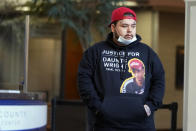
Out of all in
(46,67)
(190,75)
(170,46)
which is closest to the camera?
(190,75)

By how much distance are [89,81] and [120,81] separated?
0.76 feet

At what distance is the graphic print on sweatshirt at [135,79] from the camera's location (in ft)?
10.5

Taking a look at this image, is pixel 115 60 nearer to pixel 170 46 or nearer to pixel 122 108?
pixel 122 108

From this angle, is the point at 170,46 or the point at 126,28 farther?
the point at 170,46

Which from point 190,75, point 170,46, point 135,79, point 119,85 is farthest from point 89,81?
point 170,46

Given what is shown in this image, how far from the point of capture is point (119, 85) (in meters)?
3.18

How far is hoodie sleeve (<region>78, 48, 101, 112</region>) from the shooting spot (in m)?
3.16

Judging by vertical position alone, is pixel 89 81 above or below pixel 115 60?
below

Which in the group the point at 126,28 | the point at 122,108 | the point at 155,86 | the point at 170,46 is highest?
the point at 170,46

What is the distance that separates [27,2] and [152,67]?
19.2 ft

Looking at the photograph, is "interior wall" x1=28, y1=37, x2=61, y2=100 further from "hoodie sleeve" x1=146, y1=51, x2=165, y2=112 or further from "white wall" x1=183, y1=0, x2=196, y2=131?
"hoodie sleeve" x1=146, y1=51, x2=165, y2=112

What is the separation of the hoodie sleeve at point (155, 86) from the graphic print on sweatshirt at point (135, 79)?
3.5 inches

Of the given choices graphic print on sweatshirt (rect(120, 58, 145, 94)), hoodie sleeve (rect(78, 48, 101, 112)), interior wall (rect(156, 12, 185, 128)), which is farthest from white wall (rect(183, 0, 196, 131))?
interior wall (rect(156, 12, 185, 128))

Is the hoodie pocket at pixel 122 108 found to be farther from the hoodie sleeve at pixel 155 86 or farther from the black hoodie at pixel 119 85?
the hoodie sleeve at pixel 155 86
